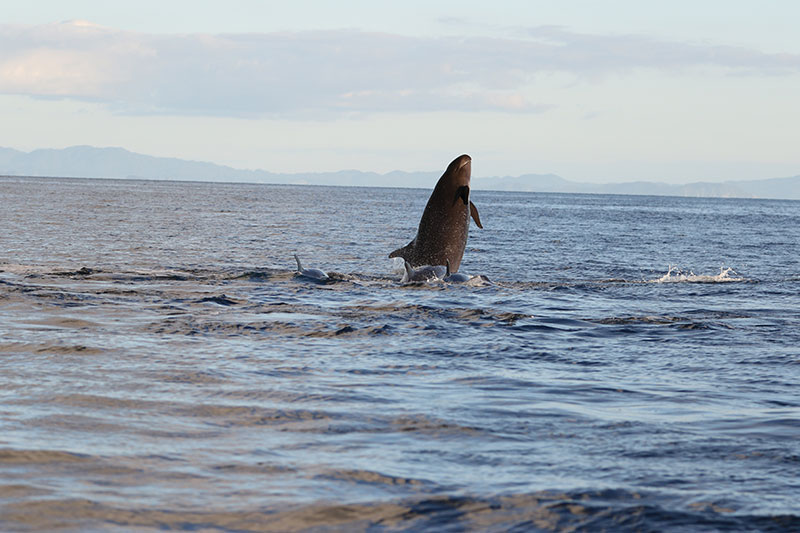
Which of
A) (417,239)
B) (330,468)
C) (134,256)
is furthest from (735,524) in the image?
(134,256)


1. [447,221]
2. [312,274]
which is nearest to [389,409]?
[447,221]

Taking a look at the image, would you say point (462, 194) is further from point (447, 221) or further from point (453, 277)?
point (453, 277)

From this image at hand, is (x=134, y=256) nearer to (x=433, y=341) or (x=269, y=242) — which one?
(x=269, y=242)

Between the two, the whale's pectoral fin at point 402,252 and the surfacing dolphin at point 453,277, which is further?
the whale's pectoral fin at point 402,252

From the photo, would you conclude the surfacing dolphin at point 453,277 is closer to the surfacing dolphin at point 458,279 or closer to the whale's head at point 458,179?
the surfacing dolphin at point 458,279

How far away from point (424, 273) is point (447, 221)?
1.25 metres

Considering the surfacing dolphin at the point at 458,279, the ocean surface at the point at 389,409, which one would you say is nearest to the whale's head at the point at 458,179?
the surfacing dolphin at the point at 458,279

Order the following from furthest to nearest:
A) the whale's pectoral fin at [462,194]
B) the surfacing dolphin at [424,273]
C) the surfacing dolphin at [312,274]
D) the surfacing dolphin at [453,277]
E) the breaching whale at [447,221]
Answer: the surfacing dolphin at [312,274], the surfacing dolphin at [424,273], the surfacing dolphin at [453,277], the breaching whale at [447,221], the whale's pectoral fin at [462,194]

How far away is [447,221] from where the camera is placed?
19047 millimetres

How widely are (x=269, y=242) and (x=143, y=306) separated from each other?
22.2m

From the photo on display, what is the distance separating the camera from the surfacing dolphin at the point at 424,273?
1947 centimetres

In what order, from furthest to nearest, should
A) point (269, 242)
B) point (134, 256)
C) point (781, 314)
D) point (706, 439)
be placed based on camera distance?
point (269, 242) → point (134, 256) → point (781, 314) → point (706, 439)

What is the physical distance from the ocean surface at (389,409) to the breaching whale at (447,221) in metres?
0.90

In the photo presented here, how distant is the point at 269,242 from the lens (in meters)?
37.0
